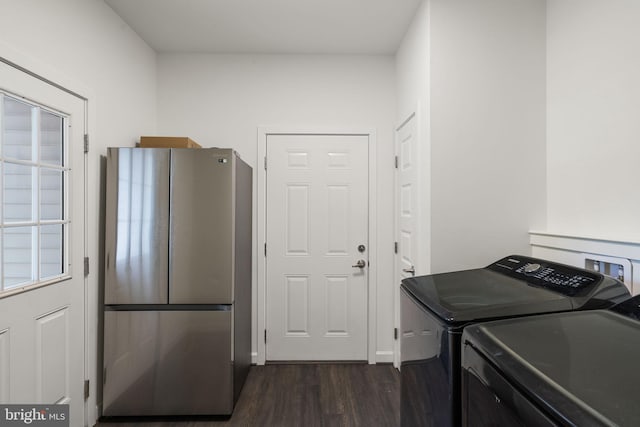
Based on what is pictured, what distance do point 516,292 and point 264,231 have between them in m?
1.93

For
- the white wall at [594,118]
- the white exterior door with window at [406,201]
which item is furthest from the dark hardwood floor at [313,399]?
the white wall at [594,118]

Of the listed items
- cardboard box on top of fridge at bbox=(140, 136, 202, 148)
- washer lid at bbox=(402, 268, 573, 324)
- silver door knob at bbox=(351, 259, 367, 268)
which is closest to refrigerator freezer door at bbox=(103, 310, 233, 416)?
cardboard box on top of fridge at bbox=(140, 136, 202, 148)

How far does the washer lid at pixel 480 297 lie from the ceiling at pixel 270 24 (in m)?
1.72

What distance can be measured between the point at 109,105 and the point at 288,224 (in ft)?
4.92

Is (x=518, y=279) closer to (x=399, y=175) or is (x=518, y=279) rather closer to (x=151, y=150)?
(x=399, y=175)

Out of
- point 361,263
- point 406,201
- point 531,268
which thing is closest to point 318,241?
point 361,263

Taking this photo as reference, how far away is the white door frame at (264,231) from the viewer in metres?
2.72

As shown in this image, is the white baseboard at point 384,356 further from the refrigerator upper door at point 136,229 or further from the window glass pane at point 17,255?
the window glass pane at point 17,255

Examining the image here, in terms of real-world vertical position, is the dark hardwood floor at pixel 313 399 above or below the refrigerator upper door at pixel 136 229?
below

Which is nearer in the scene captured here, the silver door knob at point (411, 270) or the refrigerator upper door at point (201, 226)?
the refrigerator upper door at point (201, 226)

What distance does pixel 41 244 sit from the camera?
163 centimetres

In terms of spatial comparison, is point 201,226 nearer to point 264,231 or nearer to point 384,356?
point 264,231

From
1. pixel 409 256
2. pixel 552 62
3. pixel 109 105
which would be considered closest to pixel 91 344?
pixel 109 105

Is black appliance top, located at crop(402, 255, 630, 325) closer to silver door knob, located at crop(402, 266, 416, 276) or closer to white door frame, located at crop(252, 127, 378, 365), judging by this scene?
silver door knob, located at crop(402, 266, 416, 276)
